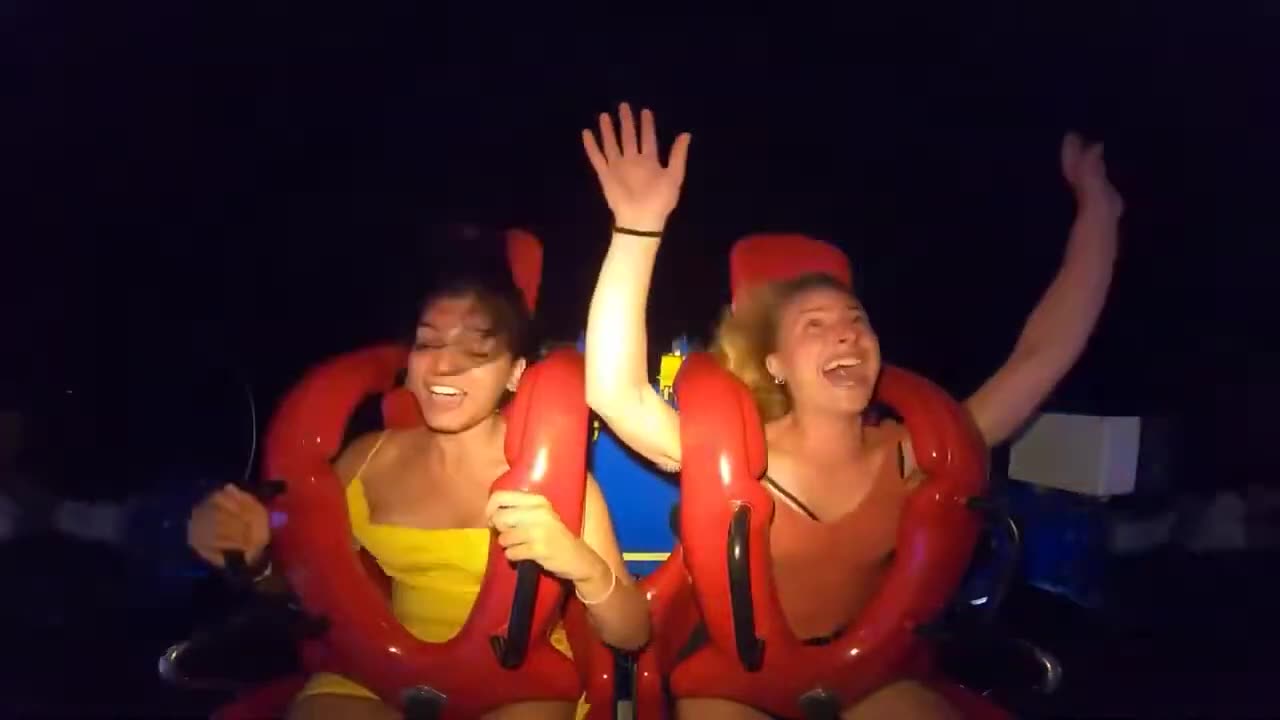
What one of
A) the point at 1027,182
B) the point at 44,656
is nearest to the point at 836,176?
the point at 1027,182

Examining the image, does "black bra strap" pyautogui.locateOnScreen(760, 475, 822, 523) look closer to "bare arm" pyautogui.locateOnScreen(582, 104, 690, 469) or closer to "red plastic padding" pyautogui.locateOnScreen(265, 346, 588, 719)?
"bare arm" pyautogui.locateOnScreen(582, 104, 690, 469)

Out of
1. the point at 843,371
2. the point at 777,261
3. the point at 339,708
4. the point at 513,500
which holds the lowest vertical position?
the point at 339,708

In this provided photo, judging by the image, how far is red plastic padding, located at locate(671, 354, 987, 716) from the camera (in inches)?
40.1

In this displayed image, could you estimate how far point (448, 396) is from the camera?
43.9 inches

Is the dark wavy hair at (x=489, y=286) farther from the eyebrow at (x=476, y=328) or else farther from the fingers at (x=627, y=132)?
the fingers at (x=627, y=132)

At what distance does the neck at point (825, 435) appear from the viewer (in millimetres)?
1146

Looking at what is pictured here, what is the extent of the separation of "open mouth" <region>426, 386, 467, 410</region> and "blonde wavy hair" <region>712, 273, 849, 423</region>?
0.29 meters

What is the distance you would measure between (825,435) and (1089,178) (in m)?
0.43

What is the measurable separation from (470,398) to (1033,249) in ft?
2.31

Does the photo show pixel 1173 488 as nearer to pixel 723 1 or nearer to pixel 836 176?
pixel 836 176

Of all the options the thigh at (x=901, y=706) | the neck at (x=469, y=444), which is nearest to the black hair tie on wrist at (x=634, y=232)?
the neck at (x=469, y=444)

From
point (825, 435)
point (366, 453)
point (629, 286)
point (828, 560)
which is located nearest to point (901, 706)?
point (828, 560)

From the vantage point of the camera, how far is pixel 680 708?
1.10 meters

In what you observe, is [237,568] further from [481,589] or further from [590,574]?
[590,574]
